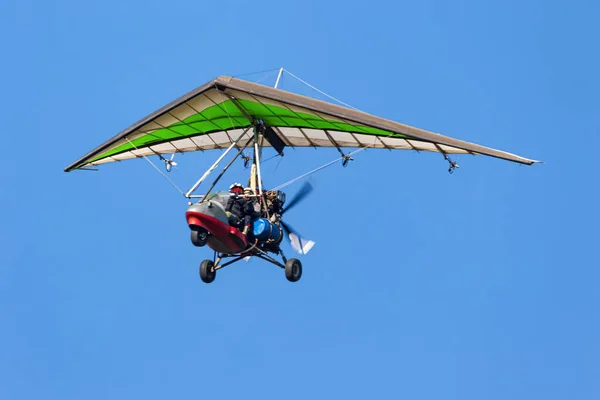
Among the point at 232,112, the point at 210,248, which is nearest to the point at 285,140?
the point at 232,112

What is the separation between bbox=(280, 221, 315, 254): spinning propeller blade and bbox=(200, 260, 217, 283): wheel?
95.3 inches

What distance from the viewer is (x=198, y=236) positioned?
40469 millimetres

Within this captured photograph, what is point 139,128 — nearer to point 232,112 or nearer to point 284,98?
point 232,112

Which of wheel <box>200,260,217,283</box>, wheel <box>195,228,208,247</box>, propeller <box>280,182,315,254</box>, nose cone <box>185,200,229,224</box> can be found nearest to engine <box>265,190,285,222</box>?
propeller <box>280,182,315,254</box>

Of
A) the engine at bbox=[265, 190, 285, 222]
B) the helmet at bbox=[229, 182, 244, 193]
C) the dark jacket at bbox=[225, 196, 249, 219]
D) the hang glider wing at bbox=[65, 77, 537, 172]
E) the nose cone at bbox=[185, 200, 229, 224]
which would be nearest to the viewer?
the hang glider wing at bbox=[65, 77, 537, 172]

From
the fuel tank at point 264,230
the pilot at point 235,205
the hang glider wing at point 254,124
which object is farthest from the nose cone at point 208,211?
the hang glider wing at point 254,124

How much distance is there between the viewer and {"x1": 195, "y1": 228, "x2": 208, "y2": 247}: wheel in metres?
40.4

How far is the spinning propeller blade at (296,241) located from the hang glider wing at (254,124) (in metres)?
3.28

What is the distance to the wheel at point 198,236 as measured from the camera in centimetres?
4038

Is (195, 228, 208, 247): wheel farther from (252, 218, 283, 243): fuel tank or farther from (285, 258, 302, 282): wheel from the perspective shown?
(285, 258, 302, 282): wheel

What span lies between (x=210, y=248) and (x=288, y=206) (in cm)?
286

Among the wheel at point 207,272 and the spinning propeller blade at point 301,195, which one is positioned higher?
the spinning propeller blade at point 301,195

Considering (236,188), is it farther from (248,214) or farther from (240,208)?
(248,214)

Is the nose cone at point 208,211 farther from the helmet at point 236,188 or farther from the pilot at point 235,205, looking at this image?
the helmet at point 236,188
